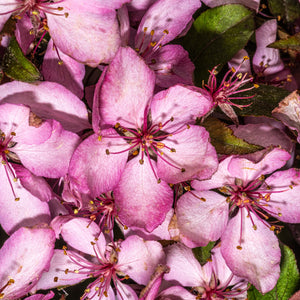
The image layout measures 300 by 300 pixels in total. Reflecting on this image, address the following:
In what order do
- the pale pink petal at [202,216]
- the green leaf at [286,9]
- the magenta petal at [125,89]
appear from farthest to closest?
1. the green leaf at [286,9]
2. the pale pink petal at [202,216]
3. the magenta petal at [125,89]

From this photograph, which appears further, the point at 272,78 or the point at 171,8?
the point at 272,78

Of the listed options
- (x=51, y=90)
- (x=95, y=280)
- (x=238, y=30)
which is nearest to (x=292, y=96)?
(x=238, y=30)

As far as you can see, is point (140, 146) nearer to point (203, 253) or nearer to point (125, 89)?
point (125, 89)

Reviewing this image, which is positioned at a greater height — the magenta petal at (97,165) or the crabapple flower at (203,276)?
the magenta petal at (97,165)

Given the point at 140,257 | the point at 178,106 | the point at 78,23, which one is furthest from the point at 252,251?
the point at 78,23

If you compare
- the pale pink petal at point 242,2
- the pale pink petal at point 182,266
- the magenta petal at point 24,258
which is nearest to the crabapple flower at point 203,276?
the pale pink petal at point 182,266

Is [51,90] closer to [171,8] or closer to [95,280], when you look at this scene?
[171,8]

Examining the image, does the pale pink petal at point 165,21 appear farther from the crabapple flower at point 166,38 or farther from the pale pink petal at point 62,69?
the pale pink petal at point 62,69
